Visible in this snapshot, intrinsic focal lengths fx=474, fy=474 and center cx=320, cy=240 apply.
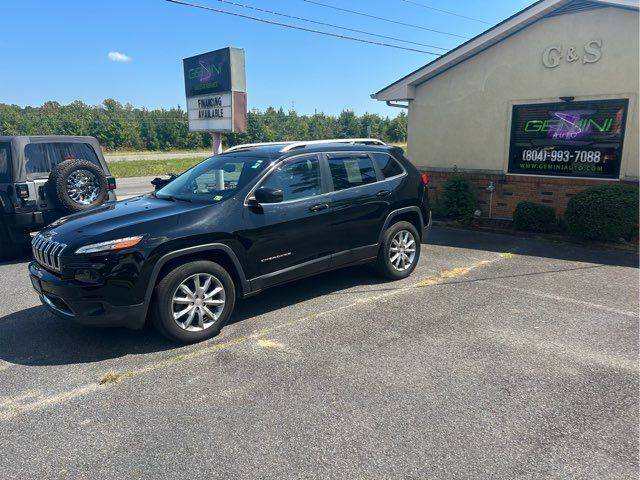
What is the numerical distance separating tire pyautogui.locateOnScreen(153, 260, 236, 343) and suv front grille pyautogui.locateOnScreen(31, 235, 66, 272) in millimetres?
860

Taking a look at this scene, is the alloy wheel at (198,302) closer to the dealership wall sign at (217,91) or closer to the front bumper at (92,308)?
the front bumper at (92,308)

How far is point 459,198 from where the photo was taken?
10062mm

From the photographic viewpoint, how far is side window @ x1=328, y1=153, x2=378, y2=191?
5418mm

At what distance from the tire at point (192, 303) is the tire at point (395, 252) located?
2.18m

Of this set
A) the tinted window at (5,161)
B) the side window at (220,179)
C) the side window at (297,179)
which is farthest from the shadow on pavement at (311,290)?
the tinted window at (5,161)

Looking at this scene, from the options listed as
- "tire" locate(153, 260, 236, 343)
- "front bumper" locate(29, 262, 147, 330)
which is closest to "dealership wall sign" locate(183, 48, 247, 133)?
"tire" locate(153, 260, 236, 343)

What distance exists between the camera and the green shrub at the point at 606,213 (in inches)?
299

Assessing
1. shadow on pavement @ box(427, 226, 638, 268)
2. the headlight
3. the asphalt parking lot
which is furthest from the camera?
shadow on pavement @ box(427, 226, 638, 268)

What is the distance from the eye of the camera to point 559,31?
28.8ft

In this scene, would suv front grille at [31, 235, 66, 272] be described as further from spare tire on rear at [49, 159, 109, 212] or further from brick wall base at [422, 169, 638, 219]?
brick wall base at [422, 169, 638, 219]

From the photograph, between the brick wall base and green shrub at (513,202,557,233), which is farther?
the brick wall base

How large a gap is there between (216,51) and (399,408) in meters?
10.2

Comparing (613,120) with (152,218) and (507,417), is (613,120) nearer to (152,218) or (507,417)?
(507,417)

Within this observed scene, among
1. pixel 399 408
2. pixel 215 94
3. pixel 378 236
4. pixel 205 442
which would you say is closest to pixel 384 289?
pixel 378 236
